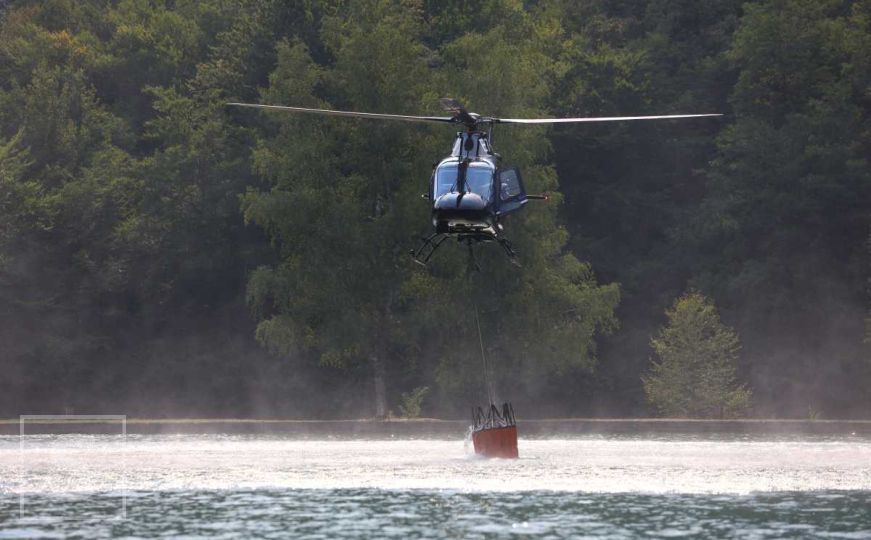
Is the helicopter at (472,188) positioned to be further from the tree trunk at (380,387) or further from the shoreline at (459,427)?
the tree trunk at (380,387)

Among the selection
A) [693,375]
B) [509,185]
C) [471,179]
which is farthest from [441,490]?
[693,375]

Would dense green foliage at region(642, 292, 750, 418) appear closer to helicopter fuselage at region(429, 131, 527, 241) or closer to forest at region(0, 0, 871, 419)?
forest at region(0, 0, 871, 419)

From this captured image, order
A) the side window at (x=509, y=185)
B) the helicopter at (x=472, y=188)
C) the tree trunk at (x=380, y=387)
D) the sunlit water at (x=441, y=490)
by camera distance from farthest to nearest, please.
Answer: the tree trunk at (x=380, y=387), the side window at (x=509, y=185), the helicopter at (x=472, y=188), the sunlit water at (x=441, y=490)

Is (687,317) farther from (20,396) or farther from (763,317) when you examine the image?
(20,396)

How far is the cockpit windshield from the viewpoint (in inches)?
1366

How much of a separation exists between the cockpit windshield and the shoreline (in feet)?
65.0

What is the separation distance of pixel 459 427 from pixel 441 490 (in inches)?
802

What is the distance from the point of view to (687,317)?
5925cm

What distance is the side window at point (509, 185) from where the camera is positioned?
117ft

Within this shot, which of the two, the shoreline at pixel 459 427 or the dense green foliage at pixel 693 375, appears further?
the dense green foliage at pixel 693 375

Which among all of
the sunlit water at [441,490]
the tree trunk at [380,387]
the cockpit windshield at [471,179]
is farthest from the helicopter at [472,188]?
the tree trunk at [380,387]

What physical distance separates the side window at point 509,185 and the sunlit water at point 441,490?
21.6ft

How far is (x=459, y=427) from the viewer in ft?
179

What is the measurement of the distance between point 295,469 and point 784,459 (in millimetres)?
12847
